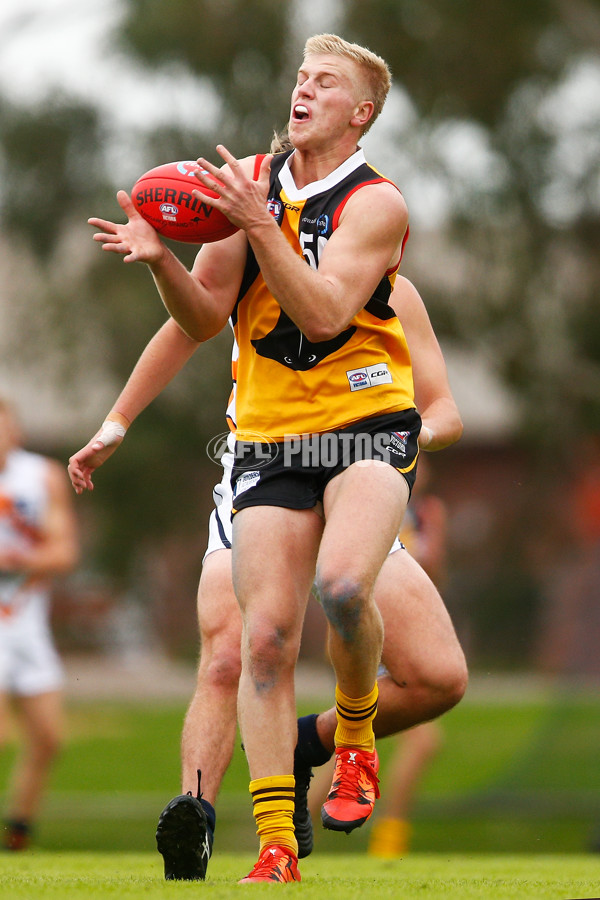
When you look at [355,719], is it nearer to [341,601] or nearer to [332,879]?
[341,601]

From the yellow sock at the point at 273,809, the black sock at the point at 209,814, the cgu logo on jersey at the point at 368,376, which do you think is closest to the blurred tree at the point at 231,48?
the cgu logo on jersey at the point at 368,376

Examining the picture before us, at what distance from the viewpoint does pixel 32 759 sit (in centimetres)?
812

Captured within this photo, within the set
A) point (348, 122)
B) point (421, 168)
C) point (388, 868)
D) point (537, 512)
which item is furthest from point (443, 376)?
point (537, 512)

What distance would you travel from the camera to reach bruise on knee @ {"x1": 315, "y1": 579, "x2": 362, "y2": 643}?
160 inches

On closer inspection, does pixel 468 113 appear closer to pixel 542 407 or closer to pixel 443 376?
pixel 542 407

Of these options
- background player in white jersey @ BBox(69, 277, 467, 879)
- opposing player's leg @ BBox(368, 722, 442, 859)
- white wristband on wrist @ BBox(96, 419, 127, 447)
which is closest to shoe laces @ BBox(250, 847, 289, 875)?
background player in white jersey @ BBox(69, 277, 467, 879)

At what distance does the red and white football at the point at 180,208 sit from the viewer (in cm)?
439

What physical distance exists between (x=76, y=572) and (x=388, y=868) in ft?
67.7

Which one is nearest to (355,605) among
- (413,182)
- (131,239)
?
(131,239)

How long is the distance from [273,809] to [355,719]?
18.2 inches

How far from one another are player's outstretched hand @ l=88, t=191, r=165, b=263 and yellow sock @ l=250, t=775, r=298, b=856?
1.70 meters

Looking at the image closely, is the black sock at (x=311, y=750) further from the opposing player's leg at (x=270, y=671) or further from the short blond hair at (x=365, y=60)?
the short blond hair at (x=365, y=60)

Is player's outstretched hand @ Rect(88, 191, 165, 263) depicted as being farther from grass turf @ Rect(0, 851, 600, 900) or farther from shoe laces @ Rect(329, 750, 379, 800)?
grass turf @ Rect(0, 851, 600, 900)

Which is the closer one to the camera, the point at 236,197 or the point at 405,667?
the point at 236,197
